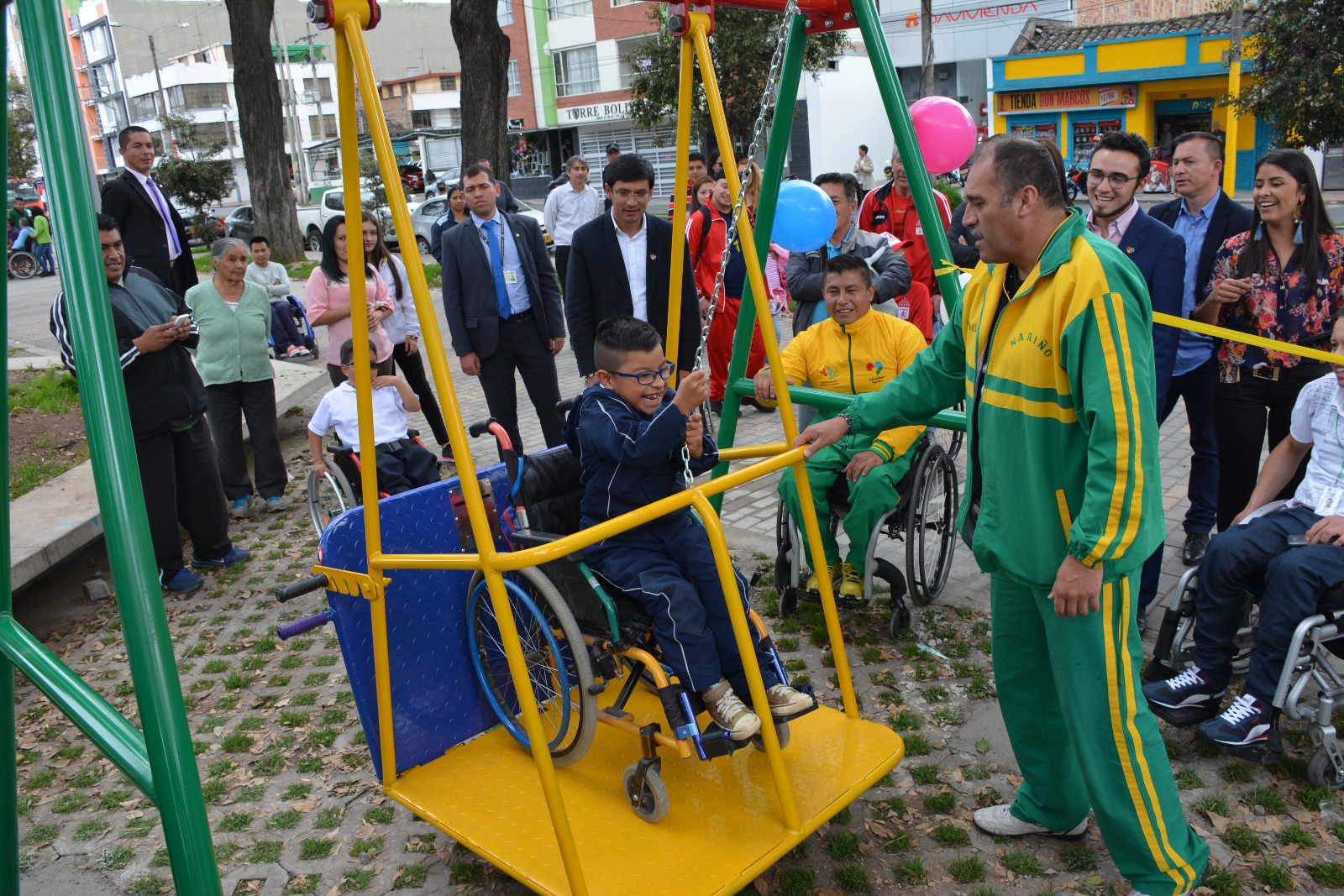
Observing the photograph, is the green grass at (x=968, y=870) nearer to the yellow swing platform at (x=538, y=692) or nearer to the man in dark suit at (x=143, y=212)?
the yellow swing platform at (x=538, y=692)

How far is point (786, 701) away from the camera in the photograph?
2.93 m

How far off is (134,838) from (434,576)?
1.35 meters

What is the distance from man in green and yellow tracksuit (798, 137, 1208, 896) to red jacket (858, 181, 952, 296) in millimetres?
4137

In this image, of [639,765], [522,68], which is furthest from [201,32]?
[639,765]

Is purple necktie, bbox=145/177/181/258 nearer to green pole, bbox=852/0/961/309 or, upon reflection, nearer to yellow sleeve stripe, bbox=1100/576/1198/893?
green pole, bbox=852/0/961/309

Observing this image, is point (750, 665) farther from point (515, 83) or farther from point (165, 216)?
point (515, 83)

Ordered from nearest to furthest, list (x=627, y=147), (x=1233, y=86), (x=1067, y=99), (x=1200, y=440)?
1. (x=1200, y=440)
2. (x=1233, y=86)
3. (x=1067, y=99)
4. (x=627, y=147)

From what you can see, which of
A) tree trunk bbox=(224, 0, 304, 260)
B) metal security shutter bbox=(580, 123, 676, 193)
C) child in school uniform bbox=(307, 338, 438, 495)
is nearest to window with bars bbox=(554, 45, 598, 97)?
metal security shutter bbox=(580, 123, 676, 193)

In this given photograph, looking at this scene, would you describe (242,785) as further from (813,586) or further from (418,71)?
(418,71)

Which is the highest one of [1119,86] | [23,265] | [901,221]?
[1119,86]

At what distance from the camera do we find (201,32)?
61.3 m

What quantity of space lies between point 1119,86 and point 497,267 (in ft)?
89.9

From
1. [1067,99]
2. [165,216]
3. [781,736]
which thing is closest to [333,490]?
[165,216]

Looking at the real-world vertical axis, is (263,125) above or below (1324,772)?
above
